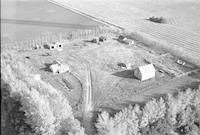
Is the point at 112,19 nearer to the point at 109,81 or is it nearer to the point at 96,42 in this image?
the point at 96,42

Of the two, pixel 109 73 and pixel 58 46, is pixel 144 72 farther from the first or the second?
pixel 58 46

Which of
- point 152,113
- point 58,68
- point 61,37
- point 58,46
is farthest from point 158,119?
point 61,37

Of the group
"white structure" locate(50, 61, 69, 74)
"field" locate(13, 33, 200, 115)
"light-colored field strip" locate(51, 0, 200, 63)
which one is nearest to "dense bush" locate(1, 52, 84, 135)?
"field" locate(13, 33, 200, 115)

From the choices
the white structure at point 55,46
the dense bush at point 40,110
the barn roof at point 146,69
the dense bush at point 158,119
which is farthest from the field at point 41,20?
the dense bush at point 158,119

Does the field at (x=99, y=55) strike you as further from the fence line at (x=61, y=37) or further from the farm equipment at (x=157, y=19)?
the farm equipment at (x=157, y=19)

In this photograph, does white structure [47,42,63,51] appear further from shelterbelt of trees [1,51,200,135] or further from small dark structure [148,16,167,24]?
small dark structure [148,16,167,24]

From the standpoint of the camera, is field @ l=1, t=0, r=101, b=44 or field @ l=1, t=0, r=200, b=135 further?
field @ l=1, t=0, r=101, b=44
